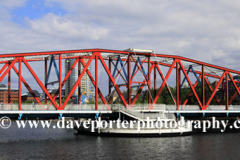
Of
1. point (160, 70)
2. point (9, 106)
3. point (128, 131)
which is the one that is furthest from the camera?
point (160, 70)

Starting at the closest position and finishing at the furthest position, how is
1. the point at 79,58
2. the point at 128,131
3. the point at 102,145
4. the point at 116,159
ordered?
the point at 116,159 < the point at 102,145 < the point at 128,131 < the point at 79,58

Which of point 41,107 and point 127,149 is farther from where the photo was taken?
point 41,107

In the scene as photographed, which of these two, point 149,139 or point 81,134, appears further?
point 81,134

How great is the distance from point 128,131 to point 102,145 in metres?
10.7

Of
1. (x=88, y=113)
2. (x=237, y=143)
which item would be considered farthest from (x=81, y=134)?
(x=237, y=143)

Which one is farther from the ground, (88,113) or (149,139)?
(88,113)

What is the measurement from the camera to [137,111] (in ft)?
213

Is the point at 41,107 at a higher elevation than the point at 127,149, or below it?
higher

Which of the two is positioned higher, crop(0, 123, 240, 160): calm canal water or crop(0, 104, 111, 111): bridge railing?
crop(0, 104, 111, 111): bridge railing

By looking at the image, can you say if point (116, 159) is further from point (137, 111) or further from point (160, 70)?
point (160, 70)

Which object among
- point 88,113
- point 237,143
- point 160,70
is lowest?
point 237,143

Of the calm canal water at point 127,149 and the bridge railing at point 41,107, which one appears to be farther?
the bridge railing at point 41,107

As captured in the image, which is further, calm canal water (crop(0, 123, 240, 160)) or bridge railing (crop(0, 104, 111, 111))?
bridge railing (crop(0, 104, 111, 111))

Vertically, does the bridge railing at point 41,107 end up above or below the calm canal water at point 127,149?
above
